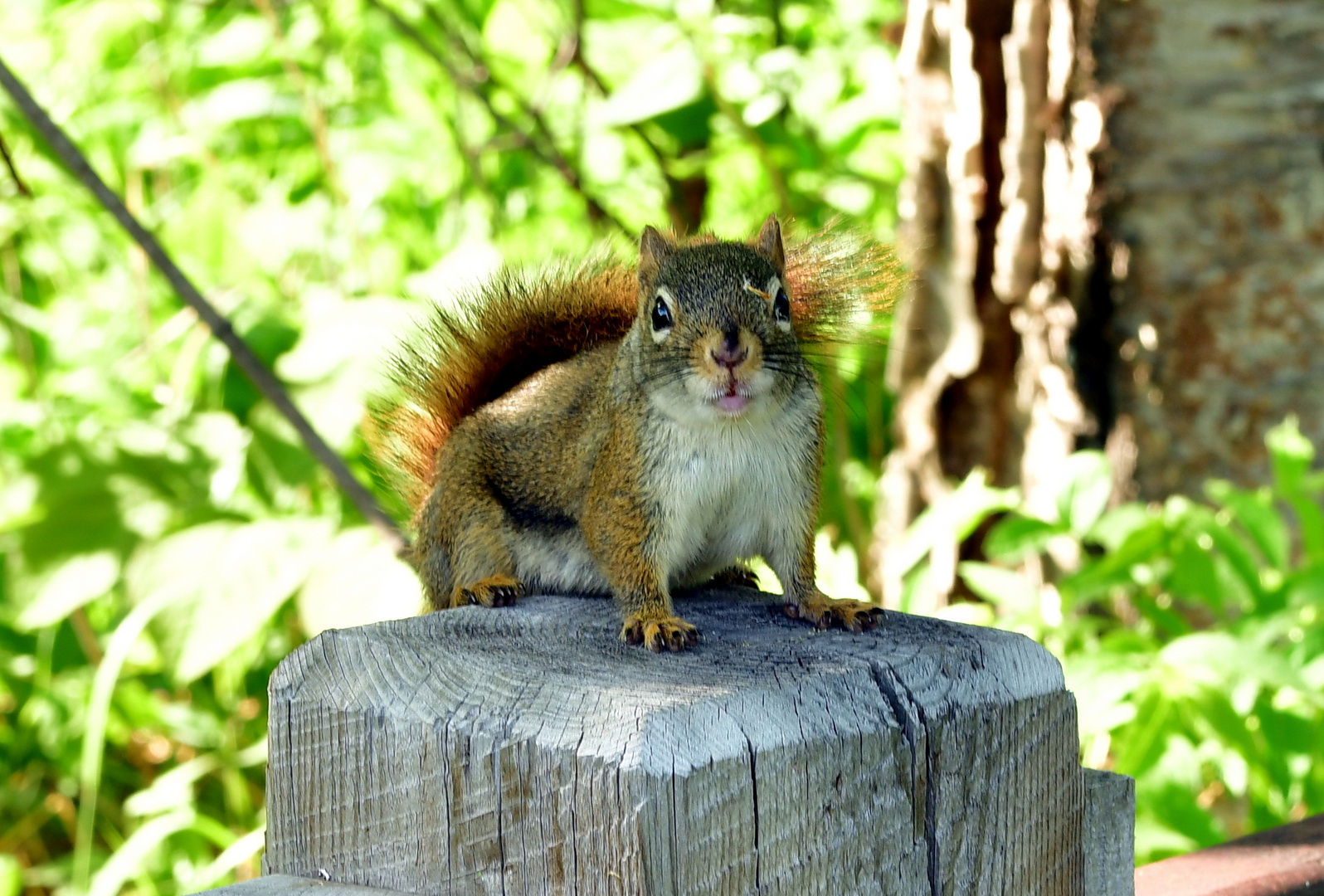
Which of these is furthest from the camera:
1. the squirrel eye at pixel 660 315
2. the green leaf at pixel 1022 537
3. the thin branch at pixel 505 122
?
the thin branch at pixel 505 122

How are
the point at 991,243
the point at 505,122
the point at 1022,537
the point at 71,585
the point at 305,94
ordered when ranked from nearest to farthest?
the point at 1022,537
the point at 71,585
the point at 991,243
the point at 505,122
the point at 305,94

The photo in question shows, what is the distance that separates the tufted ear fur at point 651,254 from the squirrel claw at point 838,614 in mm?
416

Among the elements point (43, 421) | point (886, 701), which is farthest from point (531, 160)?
point (886, 701)

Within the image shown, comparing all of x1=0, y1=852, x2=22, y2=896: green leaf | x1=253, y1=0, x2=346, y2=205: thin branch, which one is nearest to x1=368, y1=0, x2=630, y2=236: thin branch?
x1=253, y1=0, x2=346, y2=205: thin branch

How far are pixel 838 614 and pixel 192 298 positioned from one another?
0.99 m

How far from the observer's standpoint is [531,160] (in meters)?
3.23

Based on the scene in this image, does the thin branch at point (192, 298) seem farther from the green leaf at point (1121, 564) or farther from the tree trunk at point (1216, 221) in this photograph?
the tree trunk at point (1216, 221)

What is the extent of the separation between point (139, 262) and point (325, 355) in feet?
3.37

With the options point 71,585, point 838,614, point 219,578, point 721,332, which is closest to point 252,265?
point 71,585

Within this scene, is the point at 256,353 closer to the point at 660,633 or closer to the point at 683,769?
the point at 660,633

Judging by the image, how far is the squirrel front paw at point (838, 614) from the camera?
3.37ft

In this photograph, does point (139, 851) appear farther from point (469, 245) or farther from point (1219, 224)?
point (1219, 224)

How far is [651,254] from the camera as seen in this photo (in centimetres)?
140

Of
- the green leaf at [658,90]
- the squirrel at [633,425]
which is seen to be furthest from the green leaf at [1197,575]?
the green leaf at [658,90]
